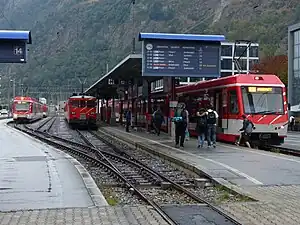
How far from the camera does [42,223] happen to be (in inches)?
337

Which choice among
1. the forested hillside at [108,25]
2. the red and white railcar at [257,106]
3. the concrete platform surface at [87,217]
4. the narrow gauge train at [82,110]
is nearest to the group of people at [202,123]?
the red and white railcar at [257,106]

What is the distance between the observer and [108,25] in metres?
104

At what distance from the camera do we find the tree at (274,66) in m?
89.9

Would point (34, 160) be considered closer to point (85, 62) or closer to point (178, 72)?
point (178, 72)

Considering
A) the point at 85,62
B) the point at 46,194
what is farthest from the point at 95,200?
the point at 85,62

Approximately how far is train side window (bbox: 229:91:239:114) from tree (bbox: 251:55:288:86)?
206 feet

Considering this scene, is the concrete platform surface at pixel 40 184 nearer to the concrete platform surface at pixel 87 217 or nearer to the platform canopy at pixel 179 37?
the concrete platform surface at pixel 87 217

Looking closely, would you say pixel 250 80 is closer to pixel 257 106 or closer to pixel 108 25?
pixel 257 106

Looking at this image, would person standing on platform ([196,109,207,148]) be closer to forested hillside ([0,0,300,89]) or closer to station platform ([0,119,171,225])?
station platform ([0,119,171,225])

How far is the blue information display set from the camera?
705 inches

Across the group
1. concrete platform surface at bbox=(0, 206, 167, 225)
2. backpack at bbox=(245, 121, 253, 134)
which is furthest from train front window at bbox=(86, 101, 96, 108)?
concrete platform surface at bbox=(0, 206, 167, 225)

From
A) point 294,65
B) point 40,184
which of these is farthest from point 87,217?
point 294,65

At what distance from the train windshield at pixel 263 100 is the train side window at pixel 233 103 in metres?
0.39

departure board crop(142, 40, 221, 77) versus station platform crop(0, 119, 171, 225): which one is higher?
departure board crop(142, 40, 221, 77)
